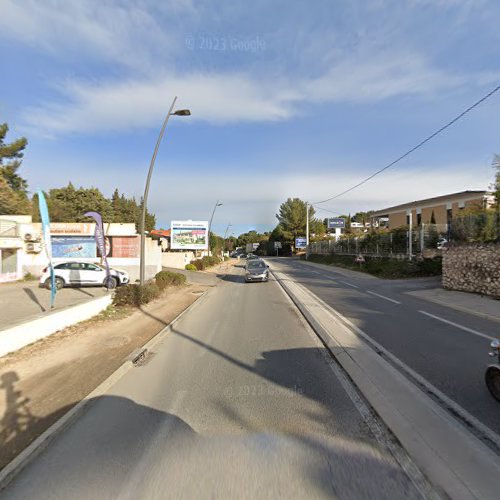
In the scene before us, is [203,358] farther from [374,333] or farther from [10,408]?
[374,333]

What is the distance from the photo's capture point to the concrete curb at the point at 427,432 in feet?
10.1

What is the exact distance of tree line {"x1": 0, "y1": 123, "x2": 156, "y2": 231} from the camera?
34750mm

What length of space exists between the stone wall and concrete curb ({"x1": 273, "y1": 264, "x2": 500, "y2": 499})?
10.8m

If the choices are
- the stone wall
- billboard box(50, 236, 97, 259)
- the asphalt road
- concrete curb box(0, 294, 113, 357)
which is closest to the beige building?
the stone wall

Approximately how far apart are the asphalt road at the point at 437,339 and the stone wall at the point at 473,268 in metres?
2.80

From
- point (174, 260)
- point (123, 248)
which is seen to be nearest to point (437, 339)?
point (123, 248)

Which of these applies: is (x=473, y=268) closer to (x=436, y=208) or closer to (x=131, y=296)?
(x=131, y=296)

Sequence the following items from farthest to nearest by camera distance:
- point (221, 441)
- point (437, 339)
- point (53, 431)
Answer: point (437, 339) → point (53, 431) → point (221, 441)

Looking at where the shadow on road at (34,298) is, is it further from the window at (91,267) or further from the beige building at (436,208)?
the beige building at (436,208)

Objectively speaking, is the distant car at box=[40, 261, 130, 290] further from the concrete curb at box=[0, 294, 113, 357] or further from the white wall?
the white wall

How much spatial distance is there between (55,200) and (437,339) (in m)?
59.6

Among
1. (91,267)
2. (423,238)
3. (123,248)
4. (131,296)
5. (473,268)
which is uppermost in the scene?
(423,238)

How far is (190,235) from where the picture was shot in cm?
4756

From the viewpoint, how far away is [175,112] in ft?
49.0
